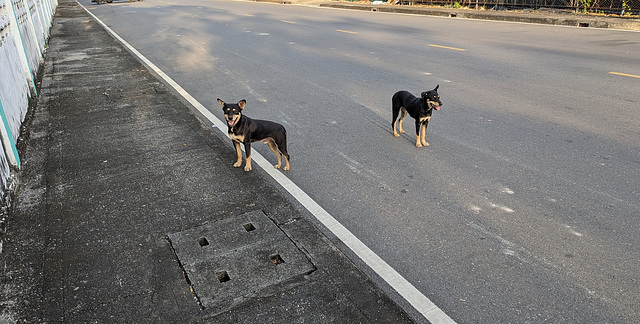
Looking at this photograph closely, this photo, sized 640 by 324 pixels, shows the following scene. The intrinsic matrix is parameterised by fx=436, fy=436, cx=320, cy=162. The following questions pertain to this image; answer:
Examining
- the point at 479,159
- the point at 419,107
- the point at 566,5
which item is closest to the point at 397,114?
the point at 419,107

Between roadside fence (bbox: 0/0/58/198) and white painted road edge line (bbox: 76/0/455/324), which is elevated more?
roadside fence (bbox: 0/0/58/198)

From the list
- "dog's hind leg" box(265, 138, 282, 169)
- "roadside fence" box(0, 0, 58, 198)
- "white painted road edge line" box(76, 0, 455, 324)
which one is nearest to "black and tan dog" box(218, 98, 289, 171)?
"dog's hind leg" box(265, 138, 282, 169)

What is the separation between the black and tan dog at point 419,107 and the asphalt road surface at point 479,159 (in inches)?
8.9

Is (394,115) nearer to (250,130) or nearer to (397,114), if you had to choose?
(397,114)

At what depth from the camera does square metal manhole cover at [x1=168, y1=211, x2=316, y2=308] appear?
3.31 metres

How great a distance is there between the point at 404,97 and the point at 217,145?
270 centimetres

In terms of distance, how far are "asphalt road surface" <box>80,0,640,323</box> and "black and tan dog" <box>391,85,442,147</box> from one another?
226 millimetres

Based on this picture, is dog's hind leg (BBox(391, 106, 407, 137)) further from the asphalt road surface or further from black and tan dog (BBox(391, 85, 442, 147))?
the asphalt road surface

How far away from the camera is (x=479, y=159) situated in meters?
5.54

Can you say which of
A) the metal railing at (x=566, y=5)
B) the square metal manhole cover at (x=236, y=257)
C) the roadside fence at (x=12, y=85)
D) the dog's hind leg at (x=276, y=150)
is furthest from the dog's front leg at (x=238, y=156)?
the metal railing at (x=566, y=5)

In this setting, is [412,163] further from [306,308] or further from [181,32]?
[181,32]

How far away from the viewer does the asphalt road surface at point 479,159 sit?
3406 millimetres

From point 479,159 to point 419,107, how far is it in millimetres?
1017

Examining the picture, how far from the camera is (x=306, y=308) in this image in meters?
3.09
